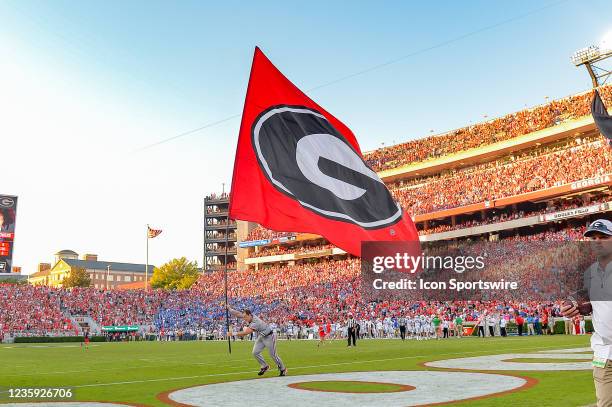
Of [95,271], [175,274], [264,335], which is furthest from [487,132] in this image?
[95,271]

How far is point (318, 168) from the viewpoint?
14.3 meters

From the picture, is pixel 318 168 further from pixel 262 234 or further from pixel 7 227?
pixel 262 234

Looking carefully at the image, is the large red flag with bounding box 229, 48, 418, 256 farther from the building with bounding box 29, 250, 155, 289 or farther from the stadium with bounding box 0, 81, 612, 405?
the building with bounding box 29, 250, 155, 289

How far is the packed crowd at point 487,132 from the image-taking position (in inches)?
2397

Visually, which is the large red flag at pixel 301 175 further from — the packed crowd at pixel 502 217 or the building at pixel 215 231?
Answer: the building at pixel 215 231

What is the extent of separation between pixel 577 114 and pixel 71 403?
58.4 meters

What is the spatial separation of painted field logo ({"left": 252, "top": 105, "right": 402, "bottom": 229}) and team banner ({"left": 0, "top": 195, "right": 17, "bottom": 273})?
99.6 ft

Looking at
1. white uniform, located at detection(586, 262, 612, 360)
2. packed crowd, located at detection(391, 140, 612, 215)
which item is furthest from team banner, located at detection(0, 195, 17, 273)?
white uniform, located at detection(586, 262, 612, 360)

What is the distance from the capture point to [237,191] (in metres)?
13.6

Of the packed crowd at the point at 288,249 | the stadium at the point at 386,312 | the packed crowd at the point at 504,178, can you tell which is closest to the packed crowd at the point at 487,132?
the stadium at the point at 386,312

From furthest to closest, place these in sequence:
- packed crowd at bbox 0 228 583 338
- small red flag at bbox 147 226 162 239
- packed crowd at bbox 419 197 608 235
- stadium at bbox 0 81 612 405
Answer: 1. small red flag at bbox 147 226 162 239
2. packed crowd at bbox 419 197 608 235
3. packed crowd at bbox 0 228 583 338
4. stadium at bbox 0 81 612 405

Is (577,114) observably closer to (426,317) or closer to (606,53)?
(606,53)

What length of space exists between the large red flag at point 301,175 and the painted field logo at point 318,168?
19 mm

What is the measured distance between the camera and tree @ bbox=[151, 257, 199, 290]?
125 m
